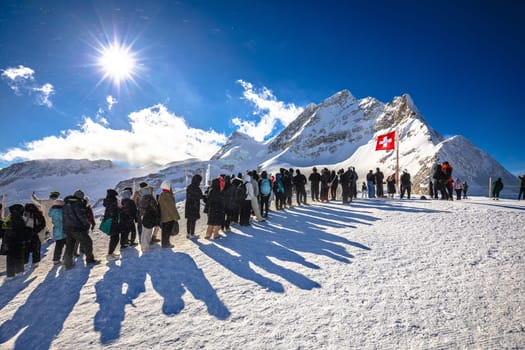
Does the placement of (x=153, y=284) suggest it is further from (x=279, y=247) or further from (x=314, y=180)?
(x=314, y=180)

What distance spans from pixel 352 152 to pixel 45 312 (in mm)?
105600

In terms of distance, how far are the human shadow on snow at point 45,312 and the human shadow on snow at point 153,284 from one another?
433 mm

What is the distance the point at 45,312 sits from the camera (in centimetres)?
387

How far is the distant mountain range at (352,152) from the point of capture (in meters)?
35.5

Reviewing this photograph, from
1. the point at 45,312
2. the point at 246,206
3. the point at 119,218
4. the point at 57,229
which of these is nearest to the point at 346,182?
the point at 246,206

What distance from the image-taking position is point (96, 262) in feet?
19.4

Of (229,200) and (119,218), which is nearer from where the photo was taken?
(119,218)

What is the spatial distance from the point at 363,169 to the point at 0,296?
68.3 m

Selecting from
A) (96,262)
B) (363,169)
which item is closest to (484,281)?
(96,262)

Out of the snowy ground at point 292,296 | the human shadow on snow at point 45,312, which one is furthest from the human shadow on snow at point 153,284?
the human shadow on snow at point 45,312

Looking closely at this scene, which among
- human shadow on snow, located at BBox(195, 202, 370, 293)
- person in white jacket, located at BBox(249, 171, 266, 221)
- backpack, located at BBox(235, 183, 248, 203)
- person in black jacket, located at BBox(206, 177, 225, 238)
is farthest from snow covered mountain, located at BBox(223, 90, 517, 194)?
person in black jacket, located at BBox(206, 177, 225, 238)

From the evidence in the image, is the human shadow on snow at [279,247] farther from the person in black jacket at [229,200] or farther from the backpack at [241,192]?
the backpack at [241,192]

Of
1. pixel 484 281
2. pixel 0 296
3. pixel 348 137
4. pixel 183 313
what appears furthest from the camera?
pixel 348 137

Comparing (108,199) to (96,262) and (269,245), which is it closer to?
(96,262)
